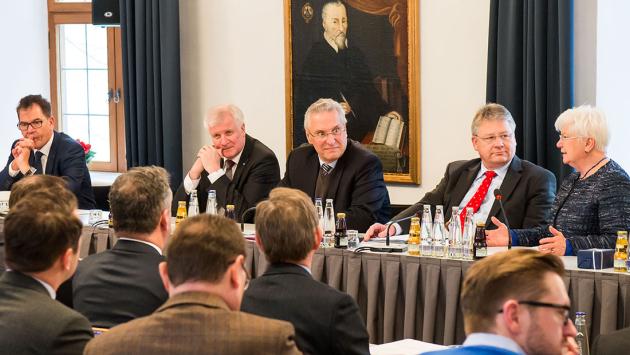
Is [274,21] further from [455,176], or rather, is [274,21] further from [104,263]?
[104,263]

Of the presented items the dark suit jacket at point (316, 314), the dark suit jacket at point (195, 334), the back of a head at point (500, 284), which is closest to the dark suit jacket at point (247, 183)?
the dark suit jacket at point (316, 314)

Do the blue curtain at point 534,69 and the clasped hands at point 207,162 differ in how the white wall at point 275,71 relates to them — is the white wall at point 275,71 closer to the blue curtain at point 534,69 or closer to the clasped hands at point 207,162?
the blue curtain at point 534,69

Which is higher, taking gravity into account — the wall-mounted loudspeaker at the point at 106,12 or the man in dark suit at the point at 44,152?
the wall-mounted loudspeaker at the point at 106,12

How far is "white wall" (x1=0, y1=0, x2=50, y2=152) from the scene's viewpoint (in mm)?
7465

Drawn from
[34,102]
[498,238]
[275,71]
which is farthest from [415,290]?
[275,71]

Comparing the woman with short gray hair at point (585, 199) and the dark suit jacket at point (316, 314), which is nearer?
the dark suit jacket at point (316, 314)

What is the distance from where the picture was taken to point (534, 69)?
4.97 metres

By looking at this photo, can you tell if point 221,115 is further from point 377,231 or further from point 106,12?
point 106,12

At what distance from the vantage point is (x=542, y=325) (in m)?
1.47

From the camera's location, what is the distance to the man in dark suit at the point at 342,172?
4.25 meters

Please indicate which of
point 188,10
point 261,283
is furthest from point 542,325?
point 188,10

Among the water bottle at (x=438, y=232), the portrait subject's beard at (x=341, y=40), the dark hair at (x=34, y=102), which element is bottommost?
the water bottle at (x=438, y=232)

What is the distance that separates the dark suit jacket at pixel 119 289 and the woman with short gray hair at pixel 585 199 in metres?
1.76

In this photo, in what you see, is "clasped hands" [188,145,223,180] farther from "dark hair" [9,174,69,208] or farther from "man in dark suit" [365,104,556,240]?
"dark hair" [9,174,69,208]
